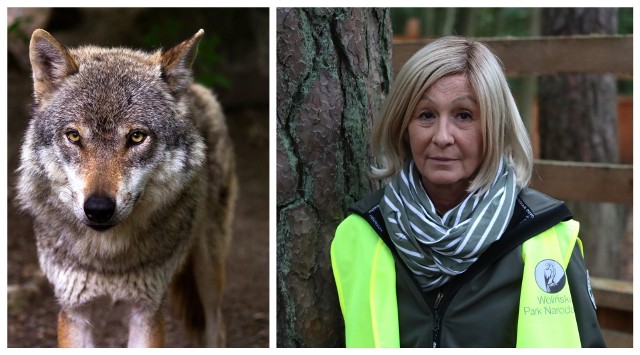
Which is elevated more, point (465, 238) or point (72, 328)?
point (465, 238)

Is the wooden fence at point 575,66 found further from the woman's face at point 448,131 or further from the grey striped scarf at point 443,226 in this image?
the grey striped scarf at point 443,226

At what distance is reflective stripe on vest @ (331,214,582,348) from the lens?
6.82 ft

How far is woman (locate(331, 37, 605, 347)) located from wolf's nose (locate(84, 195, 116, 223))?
853mm

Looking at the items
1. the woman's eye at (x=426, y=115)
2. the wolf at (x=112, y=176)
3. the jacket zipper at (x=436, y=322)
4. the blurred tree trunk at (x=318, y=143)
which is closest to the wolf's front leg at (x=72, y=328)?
the wolf at (x=112, y=176)

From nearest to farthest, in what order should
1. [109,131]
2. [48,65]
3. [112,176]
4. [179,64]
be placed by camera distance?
[112,176]
[109,131]
[48,65]
[179,64]

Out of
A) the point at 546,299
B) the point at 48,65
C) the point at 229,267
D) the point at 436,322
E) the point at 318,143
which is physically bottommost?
the point at 229,267

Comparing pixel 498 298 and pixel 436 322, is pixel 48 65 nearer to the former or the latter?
pixel 436 322

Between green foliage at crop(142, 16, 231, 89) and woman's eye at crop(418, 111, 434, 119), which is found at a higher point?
green foliage at crop(142, 16, 231, 89)

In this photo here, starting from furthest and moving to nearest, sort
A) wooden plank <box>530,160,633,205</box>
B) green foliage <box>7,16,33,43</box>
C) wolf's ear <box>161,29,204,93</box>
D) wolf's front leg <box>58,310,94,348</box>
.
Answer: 1. green foliage <box>7,16,33,43</box>
2. wooden plank <box>530,160,633,205</box>
3. wolf's front leg <box>58,310,94,348</box>
4. wolf's ear <box>161,29,204,93</box>

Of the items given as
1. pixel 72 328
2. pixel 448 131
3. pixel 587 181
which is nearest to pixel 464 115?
pixel 448 131

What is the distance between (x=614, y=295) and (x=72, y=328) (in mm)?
2920

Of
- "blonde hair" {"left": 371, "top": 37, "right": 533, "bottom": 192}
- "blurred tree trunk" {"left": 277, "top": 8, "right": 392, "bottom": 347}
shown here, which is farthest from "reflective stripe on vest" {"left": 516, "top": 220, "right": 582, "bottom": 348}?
"blurred tree trunk" {"left": 277, "top": 8, "right": 392, "bottom": 347}

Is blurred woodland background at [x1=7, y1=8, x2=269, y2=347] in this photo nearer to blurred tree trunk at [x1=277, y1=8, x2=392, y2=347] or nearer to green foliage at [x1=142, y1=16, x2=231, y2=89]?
green foliage at [x1=142, y1=16, x2=231, y2=89]

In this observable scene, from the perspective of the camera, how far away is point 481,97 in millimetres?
2121
